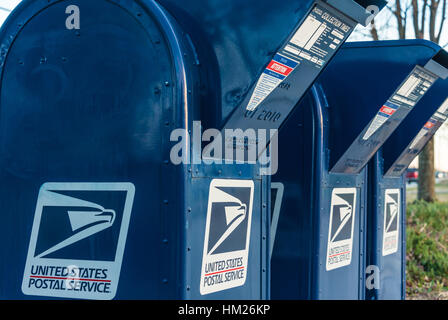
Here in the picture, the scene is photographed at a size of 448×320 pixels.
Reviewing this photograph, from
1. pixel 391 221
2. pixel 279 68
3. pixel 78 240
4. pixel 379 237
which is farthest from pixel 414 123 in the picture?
pixel 78 240

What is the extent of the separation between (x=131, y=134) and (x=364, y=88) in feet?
7.27

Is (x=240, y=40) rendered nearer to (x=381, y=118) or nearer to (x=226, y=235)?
(x=226, y=235)

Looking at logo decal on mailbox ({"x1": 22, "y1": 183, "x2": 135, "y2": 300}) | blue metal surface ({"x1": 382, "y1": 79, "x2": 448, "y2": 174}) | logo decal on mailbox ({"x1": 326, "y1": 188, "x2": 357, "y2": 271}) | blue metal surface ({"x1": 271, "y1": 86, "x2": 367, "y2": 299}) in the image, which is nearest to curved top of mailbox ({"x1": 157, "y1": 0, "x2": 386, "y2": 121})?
logo decal on mailbox ({"x1": 22, "y1": 183, "x2": 135, "y2": 300})

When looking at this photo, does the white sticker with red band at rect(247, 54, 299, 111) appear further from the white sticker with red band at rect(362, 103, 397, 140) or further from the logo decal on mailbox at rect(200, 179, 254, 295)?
the white sticker with red band at rect(362, 103, 397, 140)

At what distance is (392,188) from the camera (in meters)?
Result: 5.73

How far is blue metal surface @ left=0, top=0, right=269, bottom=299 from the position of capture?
9.22ft

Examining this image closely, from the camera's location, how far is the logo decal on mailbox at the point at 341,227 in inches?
180

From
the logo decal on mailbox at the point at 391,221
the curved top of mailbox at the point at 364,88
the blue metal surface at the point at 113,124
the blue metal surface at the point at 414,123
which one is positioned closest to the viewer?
the blue metal surface at the point at 113,124

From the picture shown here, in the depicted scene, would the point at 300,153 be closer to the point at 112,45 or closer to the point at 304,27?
the point at 304,27

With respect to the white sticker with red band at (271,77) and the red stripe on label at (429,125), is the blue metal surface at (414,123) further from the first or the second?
the white sticker with red band at (271,77)

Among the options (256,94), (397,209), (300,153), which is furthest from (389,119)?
(256,94)

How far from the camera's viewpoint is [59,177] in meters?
3.04

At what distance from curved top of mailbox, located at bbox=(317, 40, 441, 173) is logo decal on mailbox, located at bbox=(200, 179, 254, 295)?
1383 millimetres

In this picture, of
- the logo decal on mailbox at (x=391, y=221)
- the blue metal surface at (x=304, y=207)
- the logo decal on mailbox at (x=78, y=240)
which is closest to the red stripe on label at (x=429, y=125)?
the logo decal on mailbox at (x=391, y=221)
